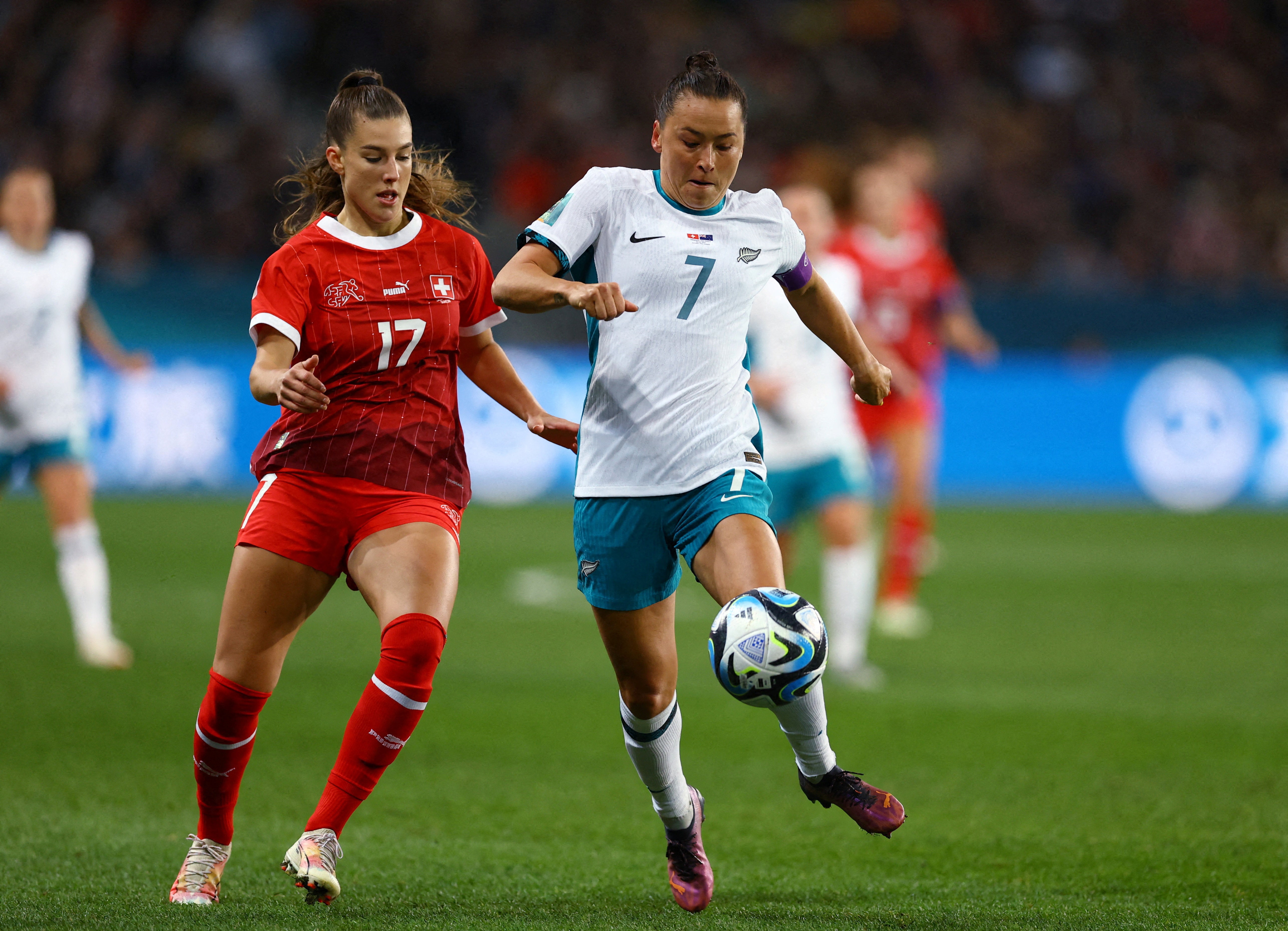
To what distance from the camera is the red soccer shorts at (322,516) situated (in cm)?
415

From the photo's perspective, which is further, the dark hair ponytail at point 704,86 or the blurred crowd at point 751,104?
the blurred crowd at point 751,104

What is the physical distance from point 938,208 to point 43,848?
16.3m

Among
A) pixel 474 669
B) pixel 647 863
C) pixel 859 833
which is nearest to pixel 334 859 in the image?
pixel 647 863

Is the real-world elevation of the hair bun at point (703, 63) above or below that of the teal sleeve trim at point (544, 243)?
above

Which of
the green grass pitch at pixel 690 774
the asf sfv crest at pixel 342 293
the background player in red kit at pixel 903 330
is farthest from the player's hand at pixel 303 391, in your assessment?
the background player in red kit at pixel 903 330

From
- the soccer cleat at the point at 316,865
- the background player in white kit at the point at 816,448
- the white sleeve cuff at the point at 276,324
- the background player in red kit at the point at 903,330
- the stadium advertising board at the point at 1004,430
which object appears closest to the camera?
the soccer cleat at the point at 316,865

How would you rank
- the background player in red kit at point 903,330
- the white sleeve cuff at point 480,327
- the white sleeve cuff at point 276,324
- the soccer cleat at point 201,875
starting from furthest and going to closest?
the background player in red kit at point 903,330 → the white sleeve cuff at point 480,327 → the soccer cleat at point 201,875 → the white sleeve cuff at point 276,324

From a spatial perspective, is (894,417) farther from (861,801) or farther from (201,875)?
(201,875)

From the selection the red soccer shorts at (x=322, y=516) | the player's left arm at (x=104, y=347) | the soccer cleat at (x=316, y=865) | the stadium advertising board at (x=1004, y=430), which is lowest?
the stadium advertising board at (x=1004, y=430)

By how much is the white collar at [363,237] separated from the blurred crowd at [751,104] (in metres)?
13.5

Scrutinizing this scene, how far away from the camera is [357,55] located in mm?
19469

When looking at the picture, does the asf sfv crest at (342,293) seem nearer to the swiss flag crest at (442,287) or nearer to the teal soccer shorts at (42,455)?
the swiss flag crest at (442,287)

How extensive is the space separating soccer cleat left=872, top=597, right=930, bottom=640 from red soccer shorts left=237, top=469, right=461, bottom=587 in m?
6.12

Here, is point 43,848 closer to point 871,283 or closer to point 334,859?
point 334,859
